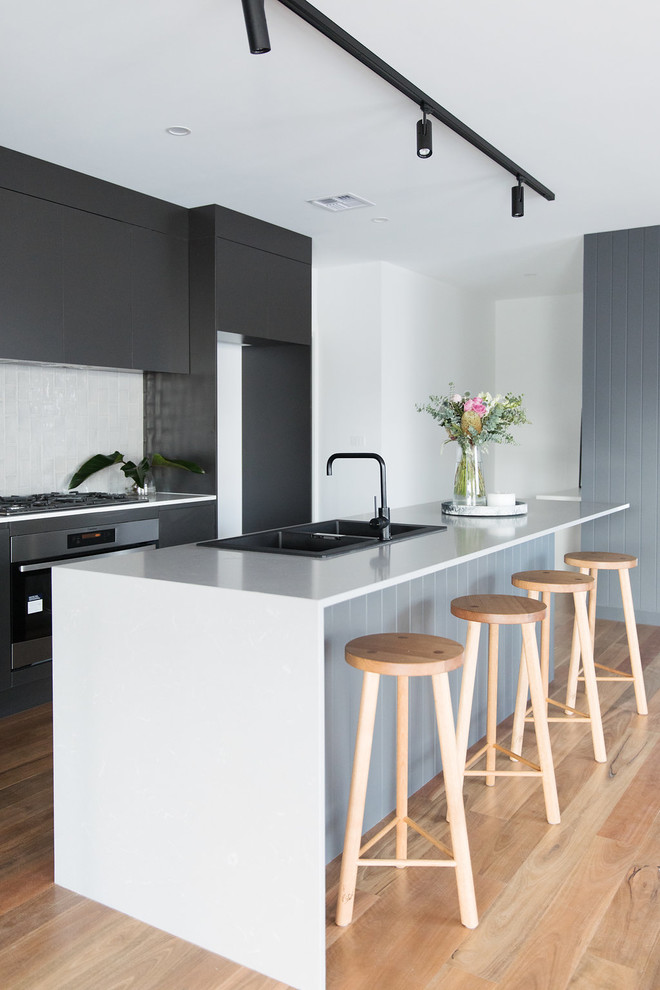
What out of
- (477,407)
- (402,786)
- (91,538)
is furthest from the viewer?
(91,538)

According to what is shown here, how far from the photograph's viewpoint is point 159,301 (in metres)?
4.55

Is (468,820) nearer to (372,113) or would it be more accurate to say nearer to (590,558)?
(590,558)

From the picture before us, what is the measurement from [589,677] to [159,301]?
9.79 ft

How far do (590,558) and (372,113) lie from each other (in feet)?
6.94

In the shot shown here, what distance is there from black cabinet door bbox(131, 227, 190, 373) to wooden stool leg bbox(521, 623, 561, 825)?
2743mm

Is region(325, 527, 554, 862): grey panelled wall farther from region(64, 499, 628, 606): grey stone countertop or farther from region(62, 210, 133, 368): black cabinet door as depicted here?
region(62, 210, 133, 368): black cabinet door

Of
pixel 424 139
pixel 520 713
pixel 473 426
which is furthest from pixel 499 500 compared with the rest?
pixel 424 139

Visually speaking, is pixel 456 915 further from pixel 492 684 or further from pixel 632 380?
pixel 632 380

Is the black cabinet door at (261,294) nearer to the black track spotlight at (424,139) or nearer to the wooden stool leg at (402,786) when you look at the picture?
the black track spotlight at (424,139)

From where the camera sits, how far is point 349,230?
5.28 meters

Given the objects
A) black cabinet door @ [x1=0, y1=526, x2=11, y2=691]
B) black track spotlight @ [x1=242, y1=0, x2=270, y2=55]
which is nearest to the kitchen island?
black track spotlight @ [x1=242, y1=0, x2=270, y2=55]

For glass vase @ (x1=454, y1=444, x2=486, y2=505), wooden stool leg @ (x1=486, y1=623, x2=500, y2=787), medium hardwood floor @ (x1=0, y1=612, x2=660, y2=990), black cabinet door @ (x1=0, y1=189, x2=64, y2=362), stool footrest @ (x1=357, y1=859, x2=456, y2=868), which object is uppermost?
black cabinet door @ (x1=0, y1=189, x2=64, y2=362)

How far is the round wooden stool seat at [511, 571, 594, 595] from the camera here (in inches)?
119

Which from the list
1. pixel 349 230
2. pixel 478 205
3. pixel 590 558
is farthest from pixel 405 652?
pixel 349 230
